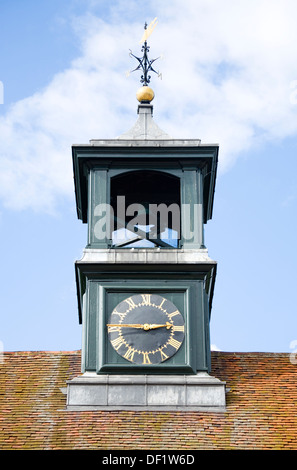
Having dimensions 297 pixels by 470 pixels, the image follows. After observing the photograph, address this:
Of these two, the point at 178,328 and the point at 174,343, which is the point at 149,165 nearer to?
the point at 178,328

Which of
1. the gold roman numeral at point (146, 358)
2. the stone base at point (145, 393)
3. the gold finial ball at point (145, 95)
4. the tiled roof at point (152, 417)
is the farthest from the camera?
the gold finial ball at point (145, 95)

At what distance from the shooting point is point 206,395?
29.5 m

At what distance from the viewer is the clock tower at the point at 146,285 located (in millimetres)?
29516

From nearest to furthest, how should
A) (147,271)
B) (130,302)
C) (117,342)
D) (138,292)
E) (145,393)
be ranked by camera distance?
(145,393) → (117,342) → (130,302) → (138,292) → (147,271)

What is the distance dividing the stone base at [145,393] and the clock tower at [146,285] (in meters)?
0.02

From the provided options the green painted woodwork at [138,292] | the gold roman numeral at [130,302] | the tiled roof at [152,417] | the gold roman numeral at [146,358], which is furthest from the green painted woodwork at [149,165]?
the tiled roof at [152,417]

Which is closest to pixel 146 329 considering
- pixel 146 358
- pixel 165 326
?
pixel 165 326

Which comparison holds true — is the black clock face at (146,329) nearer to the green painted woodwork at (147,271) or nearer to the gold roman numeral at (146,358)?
the gold roman numeral at (146,358)

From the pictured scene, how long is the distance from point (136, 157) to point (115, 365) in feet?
18.0

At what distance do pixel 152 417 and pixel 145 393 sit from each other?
0.83m

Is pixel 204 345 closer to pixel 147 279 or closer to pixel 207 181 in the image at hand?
pixel 147 279

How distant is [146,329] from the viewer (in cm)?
3014
